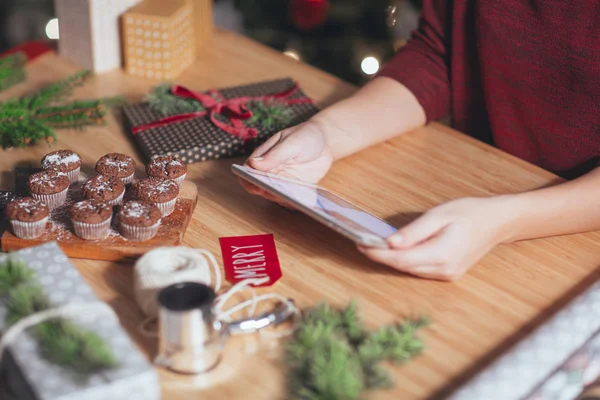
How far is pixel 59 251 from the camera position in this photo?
998mm

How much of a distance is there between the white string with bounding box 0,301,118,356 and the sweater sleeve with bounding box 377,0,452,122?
86 centimetres

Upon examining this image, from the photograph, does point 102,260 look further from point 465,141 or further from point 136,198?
point 465,141

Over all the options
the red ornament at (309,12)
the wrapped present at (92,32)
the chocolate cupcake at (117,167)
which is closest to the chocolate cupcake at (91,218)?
the chocolate cupcake at (117,167)

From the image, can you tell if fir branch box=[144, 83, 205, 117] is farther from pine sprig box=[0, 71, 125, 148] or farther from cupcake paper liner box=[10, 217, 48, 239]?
cupcake paper liner box=[10, 217, 48, 239]

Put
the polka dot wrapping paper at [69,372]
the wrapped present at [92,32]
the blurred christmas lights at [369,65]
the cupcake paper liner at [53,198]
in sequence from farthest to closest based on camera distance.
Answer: the blurred christmas lights at [369,65], the wrapped present at [92,32], the cupcake paper liner at [53,198], the polka dot wrapping paper at [69,372]

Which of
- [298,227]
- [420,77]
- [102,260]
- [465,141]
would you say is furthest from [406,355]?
[420,77]

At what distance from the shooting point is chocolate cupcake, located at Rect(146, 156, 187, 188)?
1.19 m

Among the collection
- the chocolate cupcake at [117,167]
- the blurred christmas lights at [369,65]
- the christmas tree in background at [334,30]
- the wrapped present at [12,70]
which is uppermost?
the wrapped present at [12,70]

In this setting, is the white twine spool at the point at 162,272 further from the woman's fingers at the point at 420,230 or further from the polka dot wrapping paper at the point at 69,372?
the woman's fingers at the point at 420,230

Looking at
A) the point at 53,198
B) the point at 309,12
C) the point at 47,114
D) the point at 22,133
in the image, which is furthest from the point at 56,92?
the point at 309,12

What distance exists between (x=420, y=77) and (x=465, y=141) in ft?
0.57

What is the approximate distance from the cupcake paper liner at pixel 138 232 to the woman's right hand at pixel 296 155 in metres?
0.20

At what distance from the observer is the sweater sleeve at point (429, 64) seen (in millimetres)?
1501

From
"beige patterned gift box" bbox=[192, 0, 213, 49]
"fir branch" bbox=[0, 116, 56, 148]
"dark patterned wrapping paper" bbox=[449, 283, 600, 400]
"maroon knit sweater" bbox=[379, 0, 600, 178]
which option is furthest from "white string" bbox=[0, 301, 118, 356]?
"beige patterned gift box" bbox=[192, 0, 213, 49]
